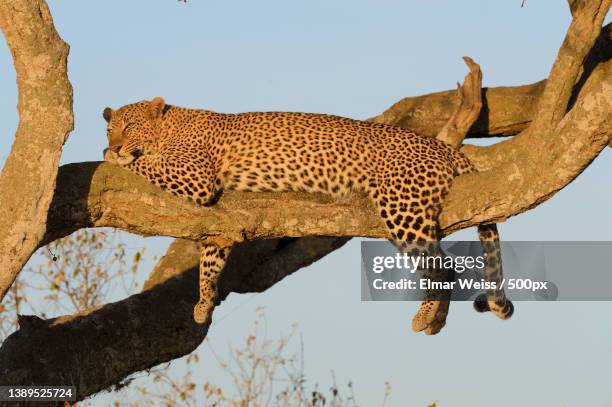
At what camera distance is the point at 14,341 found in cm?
1092

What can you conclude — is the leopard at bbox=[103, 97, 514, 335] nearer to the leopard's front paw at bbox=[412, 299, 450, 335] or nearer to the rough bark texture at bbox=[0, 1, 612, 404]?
the leopard's front paw at bbox=[412, 299, 450, 335]

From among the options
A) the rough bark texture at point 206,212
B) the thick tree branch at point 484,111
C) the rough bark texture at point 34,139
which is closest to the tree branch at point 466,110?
the rough bark texture at point 206,212

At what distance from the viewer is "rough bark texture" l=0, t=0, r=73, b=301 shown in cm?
852

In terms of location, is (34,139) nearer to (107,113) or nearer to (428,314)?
(107,113)

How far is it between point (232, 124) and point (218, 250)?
1.21m

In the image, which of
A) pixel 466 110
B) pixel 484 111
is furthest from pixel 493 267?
pixel 484 111

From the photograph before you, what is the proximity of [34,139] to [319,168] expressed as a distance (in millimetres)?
2651

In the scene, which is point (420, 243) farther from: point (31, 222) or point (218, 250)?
point (31, 222)

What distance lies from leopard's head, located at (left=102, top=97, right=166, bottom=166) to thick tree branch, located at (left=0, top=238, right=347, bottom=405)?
1927 mm

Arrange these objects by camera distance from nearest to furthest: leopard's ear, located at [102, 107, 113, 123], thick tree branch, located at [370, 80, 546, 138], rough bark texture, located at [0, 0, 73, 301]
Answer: rough bark texture, located at [0, 0, 73, 301], leopard's ear, located at [102, 107, 113, 123], thick tree branch, located at [370, 80, 546, 138]

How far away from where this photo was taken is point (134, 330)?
11.7 metres

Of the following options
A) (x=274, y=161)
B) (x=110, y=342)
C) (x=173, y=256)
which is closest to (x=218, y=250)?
(x=274, y=161)

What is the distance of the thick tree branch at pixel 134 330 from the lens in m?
10.9

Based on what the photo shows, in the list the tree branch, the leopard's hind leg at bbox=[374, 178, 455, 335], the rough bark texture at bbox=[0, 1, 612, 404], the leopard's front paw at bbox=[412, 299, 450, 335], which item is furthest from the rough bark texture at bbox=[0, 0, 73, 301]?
the tree branch
